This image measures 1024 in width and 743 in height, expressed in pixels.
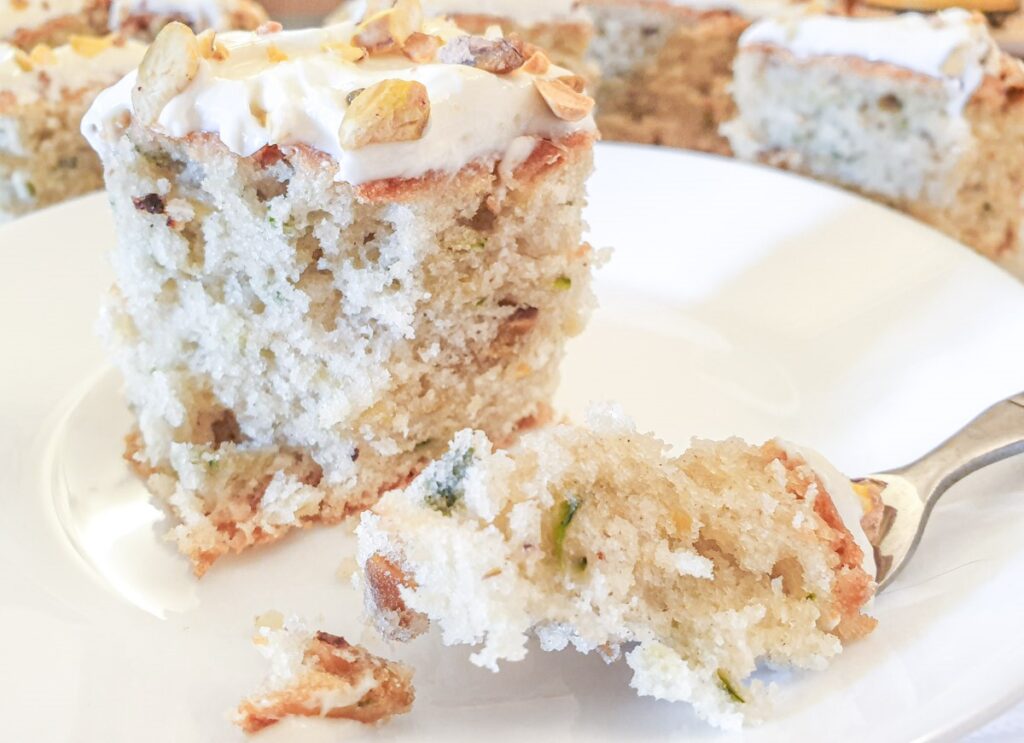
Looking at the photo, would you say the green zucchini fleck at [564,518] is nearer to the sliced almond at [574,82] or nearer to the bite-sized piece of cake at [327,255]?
the bite-sized piece of cake at [327,255]

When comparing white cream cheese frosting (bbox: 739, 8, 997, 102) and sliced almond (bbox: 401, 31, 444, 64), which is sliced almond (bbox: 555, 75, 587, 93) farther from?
white cream cheese frosting (bbox: 739, 8, 997, 102)

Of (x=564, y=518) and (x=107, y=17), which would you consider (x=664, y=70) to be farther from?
(x=564, y=518)

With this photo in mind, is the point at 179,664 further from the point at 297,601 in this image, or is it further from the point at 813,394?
the point at 813,394

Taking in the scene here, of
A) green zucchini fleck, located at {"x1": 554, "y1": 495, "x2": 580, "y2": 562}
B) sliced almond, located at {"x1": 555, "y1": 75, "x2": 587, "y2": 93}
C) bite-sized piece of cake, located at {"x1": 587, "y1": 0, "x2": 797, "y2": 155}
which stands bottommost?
bite-sized piece of cake, located at {"x1": 587, "y1": 0, "x2": 797, "y2": 155}

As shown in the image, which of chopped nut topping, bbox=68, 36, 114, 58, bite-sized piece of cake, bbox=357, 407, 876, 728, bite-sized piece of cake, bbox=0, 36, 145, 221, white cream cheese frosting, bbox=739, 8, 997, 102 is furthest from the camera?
chopped nut topping, bbox=68, 36, 114, 58

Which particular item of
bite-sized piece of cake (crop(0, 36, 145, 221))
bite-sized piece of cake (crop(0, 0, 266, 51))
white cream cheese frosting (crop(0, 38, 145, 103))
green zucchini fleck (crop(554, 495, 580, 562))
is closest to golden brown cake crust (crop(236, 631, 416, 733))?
green zucchini fleck (crop(554, 495, 580, 562))

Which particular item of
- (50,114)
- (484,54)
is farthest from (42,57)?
(484,54)

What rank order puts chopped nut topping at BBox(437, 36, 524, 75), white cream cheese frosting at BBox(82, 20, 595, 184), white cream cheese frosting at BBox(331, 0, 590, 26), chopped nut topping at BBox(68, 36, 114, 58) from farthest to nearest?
white cream cheese frosting at BBox(331, 0, 590, 26), chopped nut topping at BBox(68, 36, 114, 58), chopped nut topping at BBox(437, 36, 524, 75), white cream cheese frosting at BBox(82, 20, 595, 184)

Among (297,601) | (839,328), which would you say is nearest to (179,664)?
(297,601)
